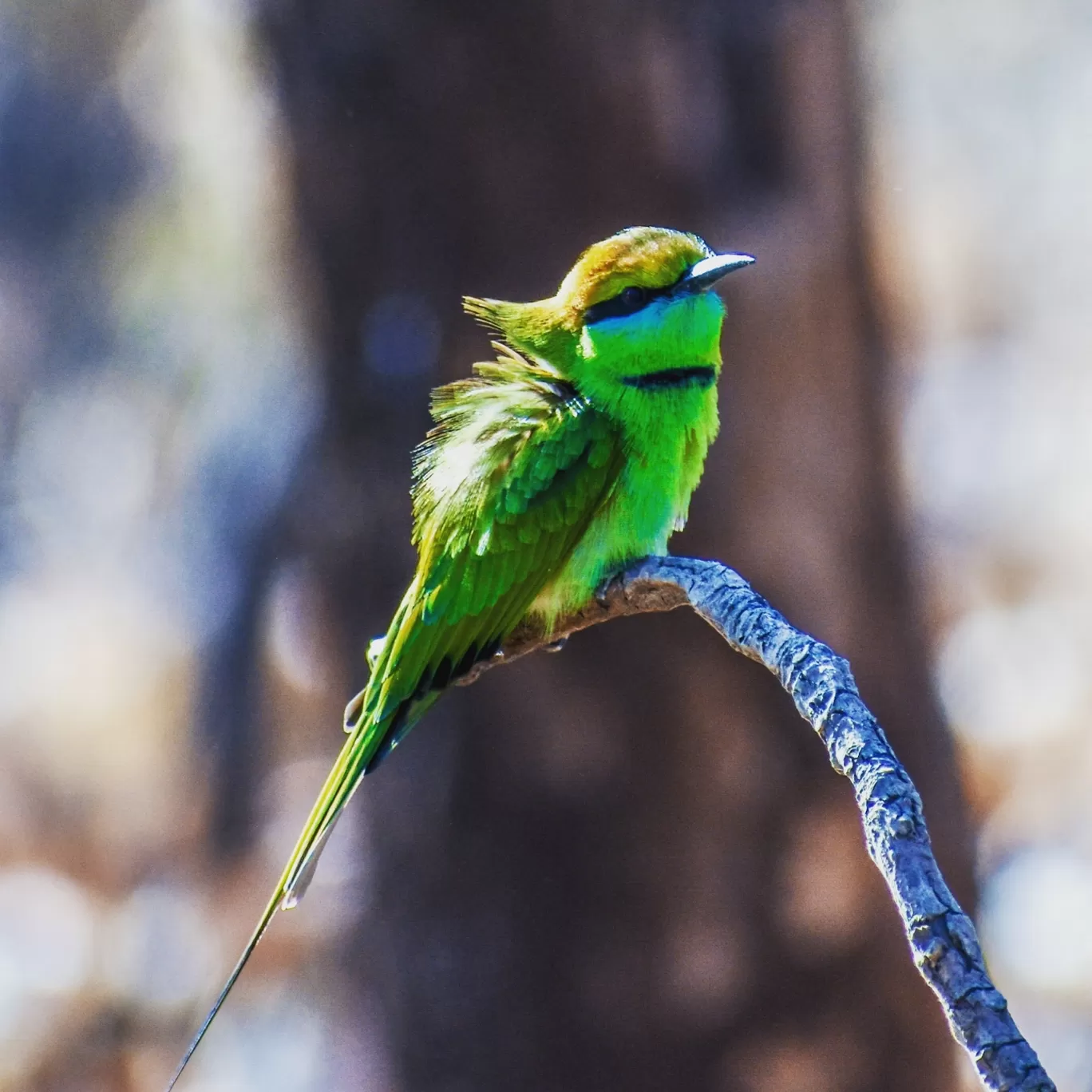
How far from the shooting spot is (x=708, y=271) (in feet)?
5.37

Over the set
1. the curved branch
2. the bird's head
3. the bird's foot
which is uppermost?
the bird's head

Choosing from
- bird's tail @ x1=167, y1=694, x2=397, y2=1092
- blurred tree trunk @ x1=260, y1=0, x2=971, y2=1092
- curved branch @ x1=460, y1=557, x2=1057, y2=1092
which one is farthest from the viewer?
blurred tree trunk @ x1=260, y1=0, x2=971, y2=1092

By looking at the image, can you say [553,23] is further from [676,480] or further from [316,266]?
[676,480]

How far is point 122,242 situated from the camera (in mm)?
3768

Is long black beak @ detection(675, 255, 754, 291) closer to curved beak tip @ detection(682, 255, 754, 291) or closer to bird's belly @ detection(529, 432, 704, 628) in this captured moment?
curved beak tip @ detection(682, 255, 754, 291)

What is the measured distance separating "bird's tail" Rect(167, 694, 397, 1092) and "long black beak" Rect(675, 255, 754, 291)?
1.88ft

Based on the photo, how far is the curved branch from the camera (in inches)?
27.6

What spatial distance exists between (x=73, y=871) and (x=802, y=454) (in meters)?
1.95

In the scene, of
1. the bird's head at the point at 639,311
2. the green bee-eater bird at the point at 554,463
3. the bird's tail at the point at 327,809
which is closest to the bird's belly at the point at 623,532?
the green bee-eater bird at the point at 554,463

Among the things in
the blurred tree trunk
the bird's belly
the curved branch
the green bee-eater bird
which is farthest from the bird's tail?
the blurred tree trunk

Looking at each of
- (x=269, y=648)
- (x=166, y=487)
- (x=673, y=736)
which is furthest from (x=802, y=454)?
(x=166, y=487)

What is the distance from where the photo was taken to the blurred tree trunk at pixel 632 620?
7.97 ft

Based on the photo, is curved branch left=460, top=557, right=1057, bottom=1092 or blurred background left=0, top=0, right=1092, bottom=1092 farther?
blurred background left=0, top=0, right=1092, bottom=1092

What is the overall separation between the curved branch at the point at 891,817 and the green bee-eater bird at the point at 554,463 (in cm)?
27
